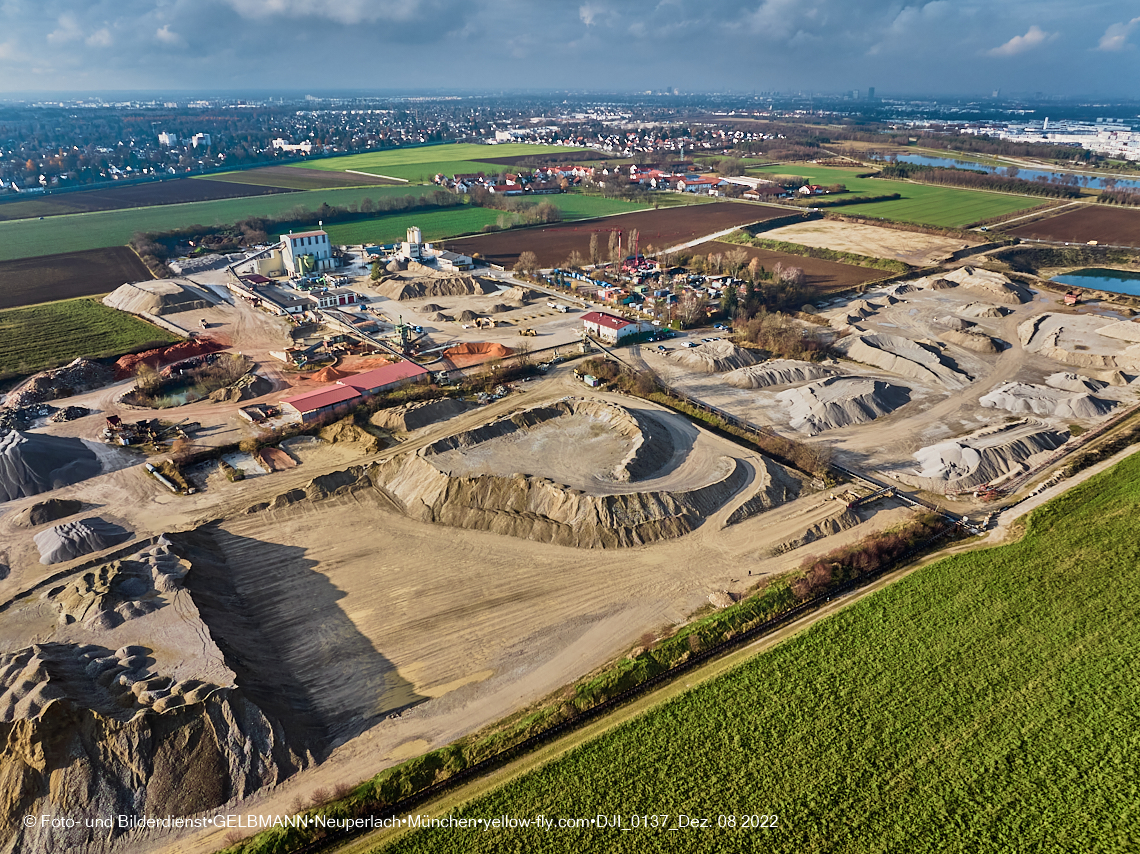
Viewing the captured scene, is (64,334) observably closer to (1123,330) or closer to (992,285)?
(992,285)

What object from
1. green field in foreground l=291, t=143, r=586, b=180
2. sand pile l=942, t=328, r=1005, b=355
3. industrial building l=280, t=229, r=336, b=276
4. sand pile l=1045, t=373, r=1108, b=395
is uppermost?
green field in foreground l=291, t=143, r=586, b=180

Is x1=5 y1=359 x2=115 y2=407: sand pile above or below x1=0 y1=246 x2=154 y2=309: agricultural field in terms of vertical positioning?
below

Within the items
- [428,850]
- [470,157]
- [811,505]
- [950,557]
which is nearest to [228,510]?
[428,850]

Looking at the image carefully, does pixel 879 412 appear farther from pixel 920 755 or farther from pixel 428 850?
pixel 428 850

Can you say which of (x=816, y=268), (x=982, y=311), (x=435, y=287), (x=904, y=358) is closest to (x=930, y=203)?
(x=816, y=268)

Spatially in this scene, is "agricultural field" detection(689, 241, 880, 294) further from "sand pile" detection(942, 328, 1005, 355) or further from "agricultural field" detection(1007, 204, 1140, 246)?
"agricultural field" detection(1007, 204, 1140, 246)

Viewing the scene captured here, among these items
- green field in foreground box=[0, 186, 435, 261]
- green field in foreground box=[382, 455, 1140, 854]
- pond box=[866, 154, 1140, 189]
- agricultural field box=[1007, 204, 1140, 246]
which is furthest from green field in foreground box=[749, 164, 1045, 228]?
green field in foreground box=[382, 455, 1140, 854]

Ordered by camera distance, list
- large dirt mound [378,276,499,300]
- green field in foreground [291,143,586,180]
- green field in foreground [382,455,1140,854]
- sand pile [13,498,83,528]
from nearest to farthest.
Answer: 1. green field in foreground [382,455,1140,854]
2. sand pile [13,498,83,528]
3. large dirt mound [378,276,499,300]
4. green field in foreground [291,143,586,180]
